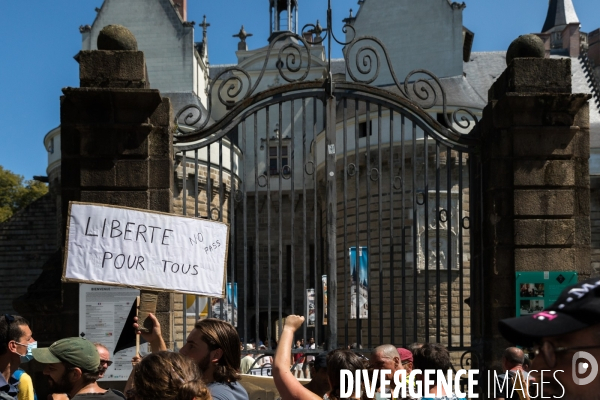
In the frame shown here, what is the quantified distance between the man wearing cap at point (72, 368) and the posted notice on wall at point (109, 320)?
11.4 ft

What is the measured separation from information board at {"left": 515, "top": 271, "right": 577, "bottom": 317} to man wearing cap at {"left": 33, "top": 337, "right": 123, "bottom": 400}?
16.2ft

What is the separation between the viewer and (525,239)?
8.59 metres

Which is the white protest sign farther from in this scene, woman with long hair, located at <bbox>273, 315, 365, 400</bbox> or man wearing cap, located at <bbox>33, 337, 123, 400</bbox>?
woman with long hair, located at <bbox>273, 315, 365, 400</bbox>

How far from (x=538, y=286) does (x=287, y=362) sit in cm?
485

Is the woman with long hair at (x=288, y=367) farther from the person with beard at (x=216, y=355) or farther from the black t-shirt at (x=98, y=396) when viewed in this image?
the black t-shirt at (x=98, y=396)

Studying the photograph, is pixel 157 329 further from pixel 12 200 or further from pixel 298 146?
pixel 12 200

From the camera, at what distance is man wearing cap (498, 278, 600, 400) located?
218 cm

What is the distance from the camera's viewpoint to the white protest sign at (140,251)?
7055 millimetres

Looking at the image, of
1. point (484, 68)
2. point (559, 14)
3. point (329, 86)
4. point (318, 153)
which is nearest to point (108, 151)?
point (329, 86)

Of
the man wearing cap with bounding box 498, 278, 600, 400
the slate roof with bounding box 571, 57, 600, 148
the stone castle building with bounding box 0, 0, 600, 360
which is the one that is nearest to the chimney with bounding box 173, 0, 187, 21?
the stone castle building with bounding box 0, 0, 600, 360

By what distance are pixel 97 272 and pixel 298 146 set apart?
81.2 ft

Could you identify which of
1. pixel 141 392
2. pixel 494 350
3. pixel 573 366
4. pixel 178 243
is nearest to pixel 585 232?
pixel 494 350

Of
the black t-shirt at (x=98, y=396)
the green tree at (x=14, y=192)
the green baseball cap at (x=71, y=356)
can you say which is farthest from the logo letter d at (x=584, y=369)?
the green tree at (x=14, y=192)

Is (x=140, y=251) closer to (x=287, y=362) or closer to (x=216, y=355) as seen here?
(x=216, y=355)
